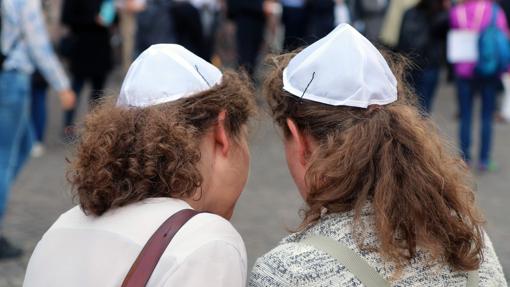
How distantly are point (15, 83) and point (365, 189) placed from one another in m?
3.84

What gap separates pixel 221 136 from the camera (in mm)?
2195

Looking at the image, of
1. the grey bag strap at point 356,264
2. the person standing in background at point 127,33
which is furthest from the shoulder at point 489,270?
the person standing in background at point 127,33

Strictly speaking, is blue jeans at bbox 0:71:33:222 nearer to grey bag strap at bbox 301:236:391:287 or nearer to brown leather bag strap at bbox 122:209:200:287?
brown leather bag strap at bbox 122:209:200:287

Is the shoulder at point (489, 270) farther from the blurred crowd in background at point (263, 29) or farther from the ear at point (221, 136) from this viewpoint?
the blurred crowd in background at point (263, 29)

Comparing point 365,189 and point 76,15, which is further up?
point 365,189

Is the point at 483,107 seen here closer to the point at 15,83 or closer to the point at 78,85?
the point at 78,85

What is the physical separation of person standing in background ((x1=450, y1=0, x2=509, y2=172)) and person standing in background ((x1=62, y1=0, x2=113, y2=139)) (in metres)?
3.28

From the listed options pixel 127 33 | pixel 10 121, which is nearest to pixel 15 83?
pixel 10 121

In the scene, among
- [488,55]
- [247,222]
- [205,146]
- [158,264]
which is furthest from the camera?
[488,55]

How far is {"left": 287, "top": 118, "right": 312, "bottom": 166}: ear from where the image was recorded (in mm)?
2076

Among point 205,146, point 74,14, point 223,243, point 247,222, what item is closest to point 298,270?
point 223,243

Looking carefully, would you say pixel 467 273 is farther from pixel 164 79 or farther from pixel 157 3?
pixel 157 3

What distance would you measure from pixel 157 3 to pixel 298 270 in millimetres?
7324

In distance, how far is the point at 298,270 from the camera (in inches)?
74.4
